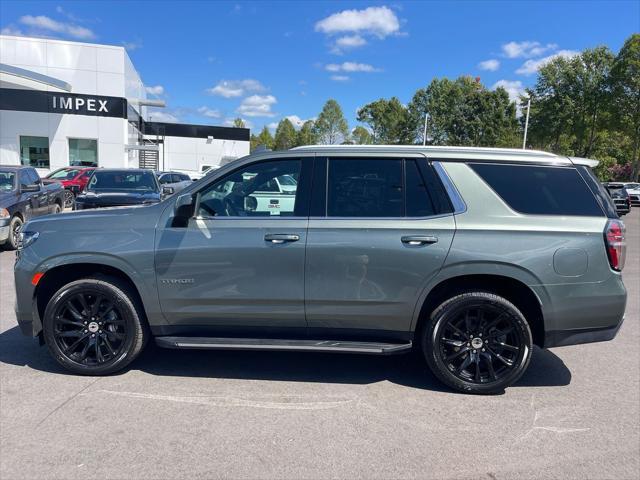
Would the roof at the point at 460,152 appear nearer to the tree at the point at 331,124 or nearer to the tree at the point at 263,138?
the tree at the point at 331,124

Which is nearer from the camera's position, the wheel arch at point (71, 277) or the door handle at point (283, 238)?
the door handle at point (283, 238)

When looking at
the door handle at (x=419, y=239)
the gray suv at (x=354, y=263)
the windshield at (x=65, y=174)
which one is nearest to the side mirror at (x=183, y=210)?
the gray suv at (x=354, y=263)

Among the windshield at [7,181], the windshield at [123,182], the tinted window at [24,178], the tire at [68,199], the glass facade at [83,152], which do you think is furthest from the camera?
the glass facade at [83,152]

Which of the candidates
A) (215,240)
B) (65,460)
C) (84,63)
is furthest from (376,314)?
(84,63)

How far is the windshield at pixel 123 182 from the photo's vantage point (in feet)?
36.3

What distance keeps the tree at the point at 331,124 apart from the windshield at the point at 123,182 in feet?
170

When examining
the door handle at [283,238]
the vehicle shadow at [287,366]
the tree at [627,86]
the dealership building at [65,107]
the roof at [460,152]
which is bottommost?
the vehicle shadow at [287,366]

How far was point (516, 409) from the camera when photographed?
145 inches

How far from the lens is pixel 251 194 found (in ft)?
13.3

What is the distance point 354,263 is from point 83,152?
29991 millimetres

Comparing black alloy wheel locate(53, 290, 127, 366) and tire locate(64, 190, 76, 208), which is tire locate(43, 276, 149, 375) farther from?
tire locate(64, 190, 76, 208)

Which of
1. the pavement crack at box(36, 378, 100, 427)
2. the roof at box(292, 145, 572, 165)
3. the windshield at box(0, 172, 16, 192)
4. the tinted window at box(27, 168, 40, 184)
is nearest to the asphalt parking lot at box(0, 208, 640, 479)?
the pavement crack at box(36, 378, 100, 427)

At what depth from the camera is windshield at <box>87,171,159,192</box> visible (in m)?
11.1

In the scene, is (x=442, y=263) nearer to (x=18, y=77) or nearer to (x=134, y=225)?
(x=134, y=225)
